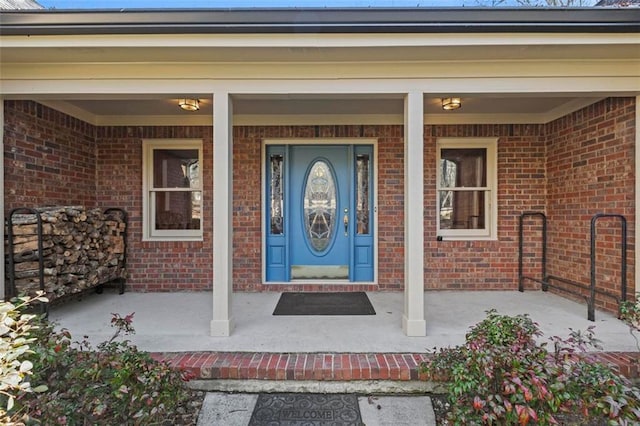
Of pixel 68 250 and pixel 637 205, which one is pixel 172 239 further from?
pixel 637 205

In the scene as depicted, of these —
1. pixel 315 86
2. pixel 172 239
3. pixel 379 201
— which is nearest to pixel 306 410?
pixel 315 86

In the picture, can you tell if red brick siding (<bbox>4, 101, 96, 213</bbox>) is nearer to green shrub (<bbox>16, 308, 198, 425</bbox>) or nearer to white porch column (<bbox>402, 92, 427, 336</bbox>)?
green shrub (<bbox>16, 308, 198, 425</bbox>)

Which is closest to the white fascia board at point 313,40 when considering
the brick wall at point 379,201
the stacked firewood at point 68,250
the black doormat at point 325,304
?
the stacked firewood at point 68,250

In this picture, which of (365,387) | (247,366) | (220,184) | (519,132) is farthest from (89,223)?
(519,132)

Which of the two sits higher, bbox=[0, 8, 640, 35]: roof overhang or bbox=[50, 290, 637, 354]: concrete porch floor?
bbox=[0, 8, 640, 35]: roof overhang

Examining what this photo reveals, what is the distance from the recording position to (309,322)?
309cm

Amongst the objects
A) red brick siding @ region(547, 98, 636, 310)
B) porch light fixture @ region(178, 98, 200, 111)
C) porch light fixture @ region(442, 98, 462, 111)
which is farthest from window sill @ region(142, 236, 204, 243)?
red brick siding @ region(547, 98, 636, 310)

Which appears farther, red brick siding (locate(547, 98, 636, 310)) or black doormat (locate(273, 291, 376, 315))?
black doormat (locate(273, 291, 376, 315))

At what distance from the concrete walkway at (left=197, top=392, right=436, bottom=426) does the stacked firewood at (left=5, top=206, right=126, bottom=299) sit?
2.21 metres

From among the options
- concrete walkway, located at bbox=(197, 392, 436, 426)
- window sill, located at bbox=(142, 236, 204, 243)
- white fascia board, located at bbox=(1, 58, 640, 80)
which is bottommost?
concrete walkway, located at bbox=(197, 392, 436, 426)

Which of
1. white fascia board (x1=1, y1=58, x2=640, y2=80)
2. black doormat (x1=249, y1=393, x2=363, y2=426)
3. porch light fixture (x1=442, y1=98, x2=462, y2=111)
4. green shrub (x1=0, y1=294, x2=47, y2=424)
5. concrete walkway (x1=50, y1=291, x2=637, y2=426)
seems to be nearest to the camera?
green shrub (x1=0, y1=294, x2=47, y2=424)

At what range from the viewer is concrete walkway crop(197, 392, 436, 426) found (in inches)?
78.9

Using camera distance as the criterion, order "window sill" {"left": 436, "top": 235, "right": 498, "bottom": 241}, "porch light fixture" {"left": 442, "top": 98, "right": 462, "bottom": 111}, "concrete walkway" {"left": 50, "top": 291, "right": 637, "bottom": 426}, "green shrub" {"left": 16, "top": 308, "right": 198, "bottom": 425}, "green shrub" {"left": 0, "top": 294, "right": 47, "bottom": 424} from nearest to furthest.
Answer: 1. "green shrub" {"left": 0, "top": 294, "right": 47, "bottom": 424}
2. "green shrub" {"left": 16, "top": 308, "right": 198, "bottom": 425}
3. "concrete walkway" {"left": 50, "top": 291, "right": 637, "bottom": 426}
4. "porch light fixture" {"left": 442, "top": 98, "right": 462, "bottom": 111}
5. "window sill" {"left": 436, "top": 235, "right": 498, "bottom": 241}

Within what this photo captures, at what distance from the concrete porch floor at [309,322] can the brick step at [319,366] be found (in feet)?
0.39
